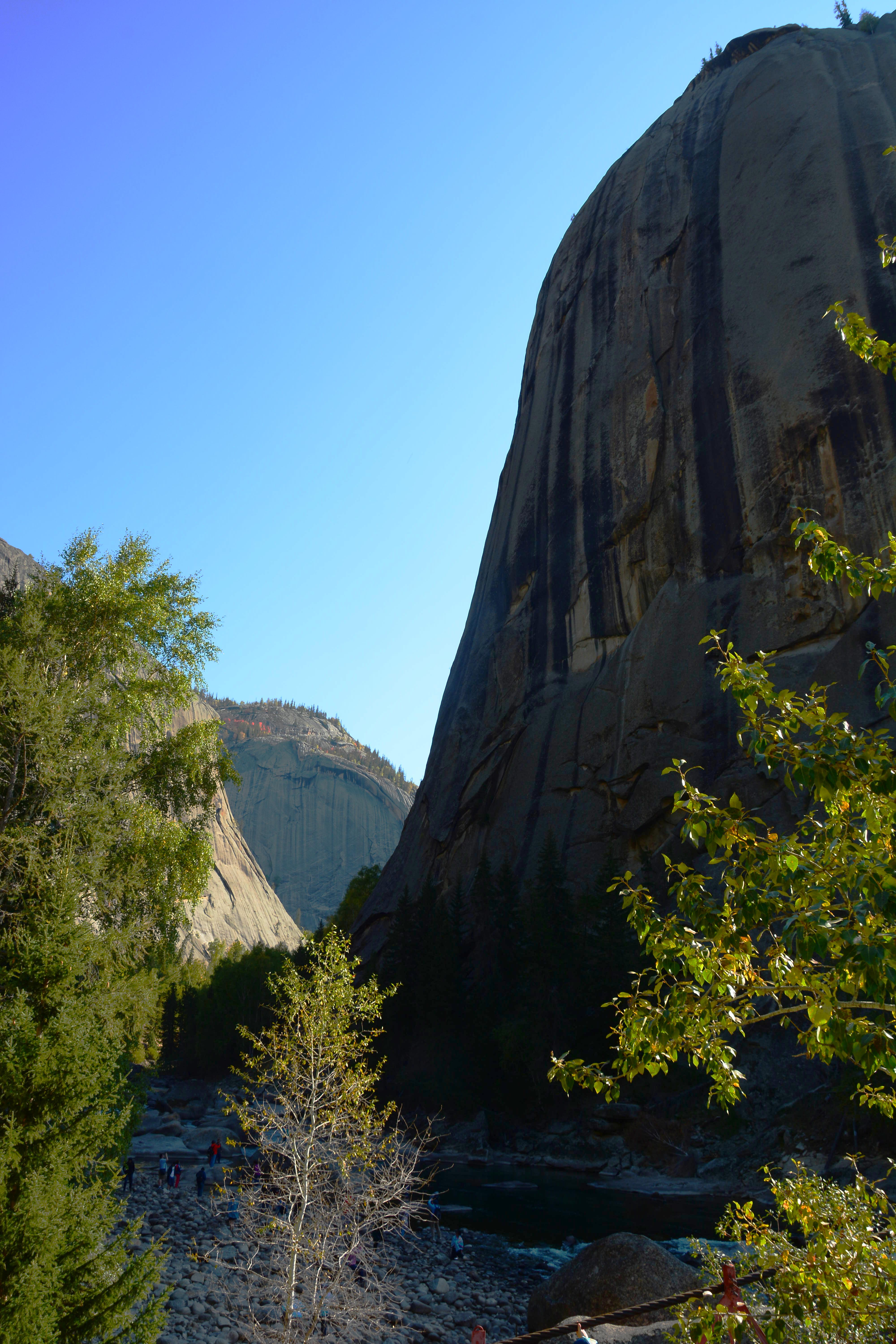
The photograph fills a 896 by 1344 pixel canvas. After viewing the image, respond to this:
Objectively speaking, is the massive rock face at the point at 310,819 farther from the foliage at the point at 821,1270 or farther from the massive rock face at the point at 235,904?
the foliage at the point at 821,1270

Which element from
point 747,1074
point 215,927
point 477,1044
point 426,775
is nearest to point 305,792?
point 215,927

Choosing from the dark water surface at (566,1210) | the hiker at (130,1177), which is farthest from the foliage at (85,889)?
the hiker at (130,1177)

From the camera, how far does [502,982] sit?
130 ft

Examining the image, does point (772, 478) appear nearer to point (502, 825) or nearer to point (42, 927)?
point (502, 825)

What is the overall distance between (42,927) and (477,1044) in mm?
32486

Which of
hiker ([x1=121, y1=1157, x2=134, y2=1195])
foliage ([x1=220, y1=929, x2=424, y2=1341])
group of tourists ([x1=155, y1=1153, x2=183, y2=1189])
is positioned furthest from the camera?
group of tourists ([x1=155, y1=1153, x2=183, y2=1189])

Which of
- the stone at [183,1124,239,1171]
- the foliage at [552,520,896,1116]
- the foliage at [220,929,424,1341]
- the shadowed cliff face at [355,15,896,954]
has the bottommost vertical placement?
the stone at [183,1124,239,1171]

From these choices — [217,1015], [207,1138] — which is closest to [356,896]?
[217,1015]

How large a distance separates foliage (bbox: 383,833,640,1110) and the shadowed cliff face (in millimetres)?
2763

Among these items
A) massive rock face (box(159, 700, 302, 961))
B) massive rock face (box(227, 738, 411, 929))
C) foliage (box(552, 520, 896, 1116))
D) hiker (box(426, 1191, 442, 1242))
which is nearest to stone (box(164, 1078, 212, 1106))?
massive rock face (box(159, 700, 302, 961))

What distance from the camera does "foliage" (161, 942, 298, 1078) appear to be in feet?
185

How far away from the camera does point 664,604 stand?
133ft

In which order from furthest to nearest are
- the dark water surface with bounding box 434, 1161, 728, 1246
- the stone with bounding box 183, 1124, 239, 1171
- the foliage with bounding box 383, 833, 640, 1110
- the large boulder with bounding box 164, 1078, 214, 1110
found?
the large boulder with bounding box 164, 1078, 214, 1110, the foliage with bounding box 383, 833, 640, 1110, the stone with bounding box 183, 1124, 239, 1171, the dark water surface with bounding box 434, 1161, 728, 1246

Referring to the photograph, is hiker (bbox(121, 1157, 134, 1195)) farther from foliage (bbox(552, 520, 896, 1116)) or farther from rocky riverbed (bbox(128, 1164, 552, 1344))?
foliage (bbox(552, 520, 896, 1116))
